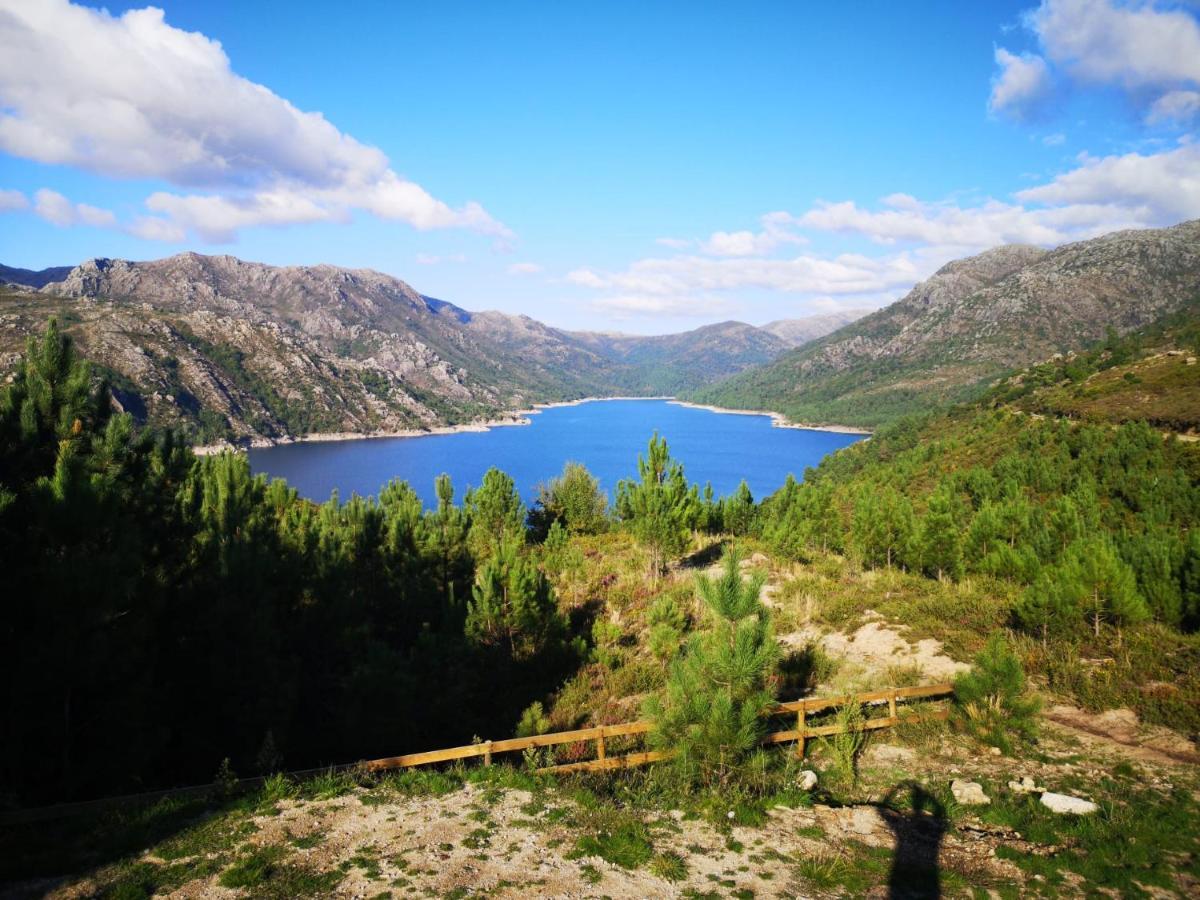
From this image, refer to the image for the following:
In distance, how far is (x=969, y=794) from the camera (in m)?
8.64

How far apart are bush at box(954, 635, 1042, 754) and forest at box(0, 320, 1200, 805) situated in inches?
92.5

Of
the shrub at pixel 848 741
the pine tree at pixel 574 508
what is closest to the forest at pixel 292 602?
the shrub at pixel 848 741

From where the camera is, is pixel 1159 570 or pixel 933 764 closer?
pixel 933 764

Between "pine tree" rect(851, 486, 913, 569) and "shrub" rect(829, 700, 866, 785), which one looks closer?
"shrub" rect(829, 700, 866, 785)

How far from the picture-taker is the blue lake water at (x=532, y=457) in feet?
344

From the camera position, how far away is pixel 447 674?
14336mm

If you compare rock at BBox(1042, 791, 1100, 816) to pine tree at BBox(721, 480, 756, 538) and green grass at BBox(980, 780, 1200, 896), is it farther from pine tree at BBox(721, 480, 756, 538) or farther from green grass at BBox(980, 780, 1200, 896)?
pine tree at BBox(721, 480, 756, 538)

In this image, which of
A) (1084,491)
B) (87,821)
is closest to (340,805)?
(87,821)

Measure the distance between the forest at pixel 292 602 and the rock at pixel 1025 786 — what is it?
3369mm

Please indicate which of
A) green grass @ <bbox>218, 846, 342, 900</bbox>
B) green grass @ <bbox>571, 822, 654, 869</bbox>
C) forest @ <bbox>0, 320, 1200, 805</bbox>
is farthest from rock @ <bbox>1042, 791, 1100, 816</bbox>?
green grass @ <bbox>218, 846, 342, 900</bbox>

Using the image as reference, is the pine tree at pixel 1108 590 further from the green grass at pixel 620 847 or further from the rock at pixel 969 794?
the green grass at pixel 620 847

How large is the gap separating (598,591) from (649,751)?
14.9 meters

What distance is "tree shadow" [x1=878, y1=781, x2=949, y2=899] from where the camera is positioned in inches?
265

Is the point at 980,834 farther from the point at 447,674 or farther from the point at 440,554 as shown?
the point at 440,554
